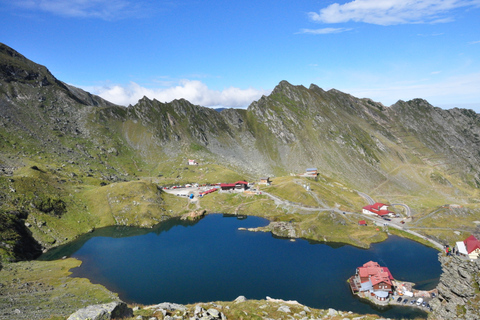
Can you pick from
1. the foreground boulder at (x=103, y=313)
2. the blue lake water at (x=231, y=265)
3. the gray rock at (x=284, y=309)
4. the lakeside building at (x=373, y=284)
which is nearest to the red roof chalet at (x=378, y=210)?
the blue lake water at (x=231, y=265)

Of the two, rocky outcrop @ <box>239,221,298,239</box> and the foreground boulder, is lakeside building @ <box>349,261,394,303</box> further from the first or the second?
the foreground boulder

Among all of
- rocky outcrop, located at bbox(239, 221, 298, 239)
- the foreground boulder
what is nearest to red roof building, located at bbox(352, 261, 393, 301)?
rocky outcrop, located at bbox(239, 221, 298, 239)

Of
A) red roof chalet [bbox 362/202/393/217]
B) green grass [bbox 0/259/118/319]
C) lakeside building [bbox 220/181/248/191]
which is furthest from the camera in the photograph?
lakeside building [bbox 220/181/248/191]

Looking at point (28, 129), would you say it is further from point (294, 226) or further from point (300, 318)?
point (300, 318)

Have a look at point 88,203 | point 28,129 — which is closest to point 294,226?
point 88,203

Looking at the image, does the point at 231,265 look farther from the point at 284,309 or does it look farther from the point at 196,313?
the point at 196,313

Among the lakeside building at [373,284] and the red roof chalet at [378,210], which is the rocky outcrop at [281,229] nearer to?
the lakeside building at [373,284]

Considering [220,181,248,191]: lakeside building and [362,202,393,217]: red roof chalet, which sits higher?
[220,181,248,191]: lakeside building

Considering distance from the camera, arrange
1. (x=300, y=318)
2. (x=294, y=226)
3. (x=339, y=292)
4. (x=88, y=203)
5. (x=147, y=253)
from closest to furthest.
A: (x=300, y=318) < (x=339, y=292) < (x=147, y=253) < (x=294, y=226) < (x=88, y=203)
